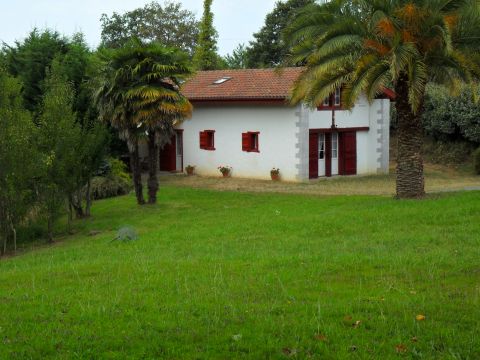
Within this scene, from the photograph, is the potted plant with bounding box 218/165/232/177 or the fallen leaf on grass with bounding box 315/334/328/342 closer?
the fallen leaf on grass with bounding box 315/334/328/342

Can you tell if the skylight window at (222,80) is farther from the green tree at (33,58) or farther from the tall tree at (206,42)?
the tall tree at (206,42)

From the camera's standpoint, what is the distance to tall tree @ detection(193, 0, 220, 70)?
4809 centimetres

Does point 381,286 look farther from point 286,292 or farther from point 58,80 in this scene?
point 58,80

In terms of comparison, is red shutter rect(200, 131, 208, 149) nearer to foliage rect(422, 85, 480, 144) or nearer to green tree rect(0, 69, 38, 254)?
foliage rect(422, 85, 480, 144)

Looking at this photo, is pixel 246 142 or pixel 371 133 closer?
pixel 246 142

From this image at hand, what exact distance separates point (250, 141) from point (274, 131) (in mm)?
1518

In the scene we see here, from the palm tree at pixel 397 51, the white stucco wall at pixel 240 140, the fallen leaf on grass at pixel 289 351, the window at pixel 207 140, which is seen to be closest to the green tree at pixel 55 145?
the palm tree at pixel 397 51

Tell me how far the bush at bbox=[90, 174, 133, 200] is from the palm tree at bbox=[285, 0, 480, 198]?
1187cm

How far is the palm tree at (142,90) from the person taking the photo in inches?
864

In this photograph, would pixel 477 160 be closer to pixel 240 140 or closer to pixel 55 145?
pixel 240 140

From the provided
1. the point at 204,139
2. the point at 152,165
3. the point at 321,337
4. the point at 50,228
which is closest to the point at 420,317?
the point at 321,337

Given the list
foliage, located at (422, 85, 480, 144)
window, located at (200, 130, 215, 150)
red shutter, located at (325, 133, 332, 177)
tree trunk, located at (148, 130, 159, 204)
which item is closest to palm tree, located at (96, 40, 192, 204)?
tree trunk, located at (148, 130, 159, 204)

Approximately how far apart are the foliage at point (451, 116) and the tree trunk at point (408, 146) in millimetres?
15260

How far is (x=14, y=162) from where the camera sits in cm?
1844
